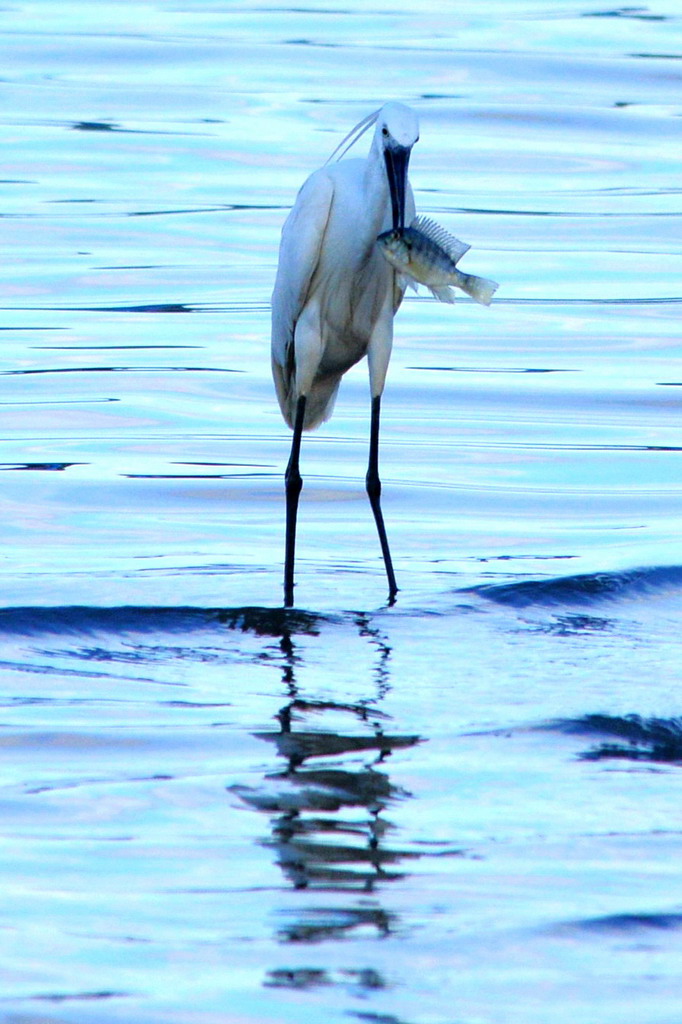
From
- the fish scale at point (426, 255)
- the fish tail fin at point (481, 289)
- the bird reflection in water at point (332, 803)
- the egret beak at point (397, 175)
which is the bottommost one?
the bird reflection in water at point (332, 803)

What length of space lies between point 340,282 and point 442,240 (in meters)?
0.66

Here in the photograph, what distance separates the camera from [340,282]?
22.6 ft

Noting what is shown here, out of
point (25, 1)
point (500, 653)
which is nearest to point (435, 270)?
point (500, 653)

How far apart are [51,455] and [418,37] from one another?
1457cm

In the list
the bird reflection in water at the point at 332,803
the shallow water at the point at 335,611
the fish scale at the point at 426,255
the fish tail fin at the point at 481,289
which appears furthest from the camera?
the fish scale at the point at 426,255

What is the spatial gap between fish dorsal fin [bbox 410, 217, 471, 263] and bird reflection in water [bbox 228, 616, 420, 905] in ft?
4.92

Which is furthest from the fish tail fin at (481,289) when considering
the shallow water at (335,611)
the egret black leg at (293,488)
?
the egret black leg at (293,488)

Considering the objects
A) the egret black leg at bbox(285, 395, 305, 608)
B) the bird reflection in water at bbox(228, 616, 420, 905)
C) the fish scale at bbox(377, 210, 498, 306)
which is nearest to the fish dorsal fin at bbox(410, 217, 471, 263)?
the fish scale at bbox(377, 210, 498, 306)

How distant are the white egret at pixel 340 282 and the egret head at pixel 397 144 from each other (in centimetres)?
6

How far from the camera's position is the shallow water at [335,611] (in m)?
Answer: 3.64

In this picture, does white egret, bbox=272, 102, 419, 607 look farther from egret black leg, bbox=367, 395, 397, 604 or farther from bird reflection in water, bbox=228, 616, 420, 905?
bird reflection in water, bbox=228, 616, 420, 905

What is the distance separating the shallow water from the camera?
11.9 ft

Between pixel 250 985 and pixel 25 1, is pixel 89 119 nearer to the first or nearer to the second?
pixel 25 1

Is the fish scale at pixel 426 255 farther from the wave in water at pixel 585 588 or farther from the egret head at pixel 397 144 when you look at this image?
the wave in water at pixel 585 588
